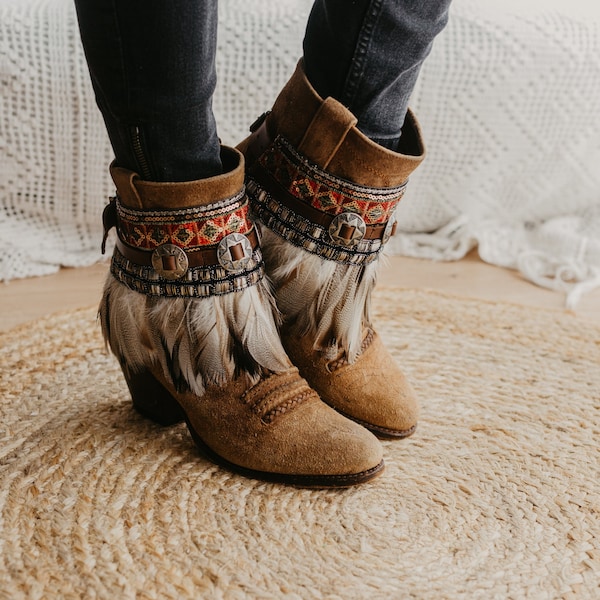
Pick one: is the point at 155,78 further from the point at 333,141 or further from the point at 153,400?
the point at 153,400

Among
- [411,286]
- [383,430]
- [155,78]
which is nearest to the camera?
[155,78]

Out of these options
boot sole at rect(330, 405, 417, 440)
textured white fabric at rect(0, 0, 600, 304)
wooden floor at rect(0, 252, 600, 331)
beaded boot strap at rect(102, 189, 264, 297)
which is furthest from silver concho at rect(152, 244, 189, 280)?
textured white fabric at rect(0, 0, 600, 304)

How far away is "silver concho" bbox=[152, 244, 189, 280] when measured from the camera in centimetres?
60

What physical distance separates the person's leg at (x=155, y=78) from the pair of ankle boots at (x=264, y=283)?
0.9 inches

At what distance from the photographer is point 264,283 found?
2.14ft

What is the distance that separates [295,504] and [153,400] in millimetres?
176

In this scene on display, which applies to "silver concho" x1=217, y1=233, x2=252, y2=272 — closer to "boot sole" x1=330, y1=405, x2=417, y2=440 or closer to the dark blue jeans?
the dark blue jeans

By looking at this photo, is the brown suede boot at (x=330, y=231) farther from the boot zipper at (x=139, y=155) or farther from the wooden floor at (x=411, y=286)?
the wooden floor at (x=411, y=286)

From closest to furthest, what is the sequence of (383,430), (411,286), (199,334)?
(199,334), (383,430), (411,286)

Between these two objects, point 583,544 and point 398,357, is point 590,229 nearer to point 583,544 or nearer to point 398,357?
point 398,357

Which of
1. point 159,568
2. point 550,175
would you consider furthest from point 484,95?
point 159,568

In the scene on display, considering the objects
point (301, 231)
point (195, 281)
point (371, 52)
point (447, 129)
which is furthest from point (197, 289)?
point (447, 129)

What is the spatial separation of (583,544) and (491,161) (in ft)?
2.81

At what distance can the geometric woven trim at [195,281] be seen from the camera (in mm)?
617
